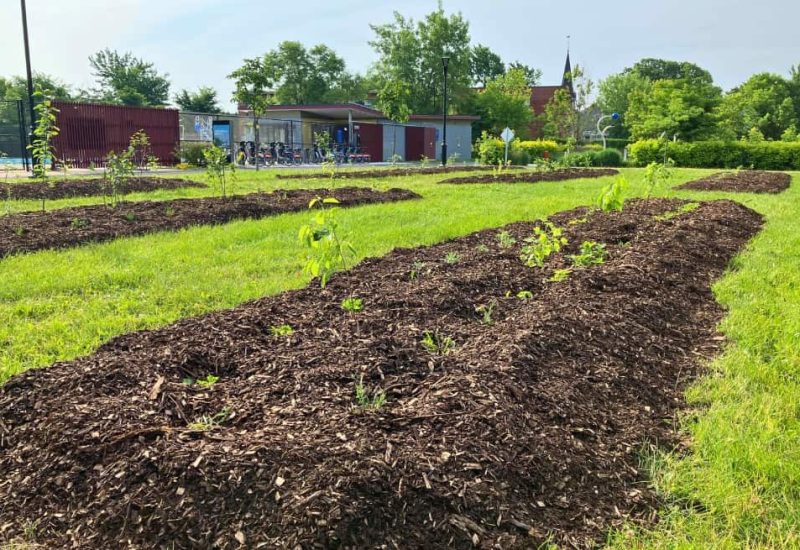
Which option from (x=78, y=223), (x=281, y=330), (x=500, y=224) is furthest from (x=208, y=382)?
(x=500, y=224)

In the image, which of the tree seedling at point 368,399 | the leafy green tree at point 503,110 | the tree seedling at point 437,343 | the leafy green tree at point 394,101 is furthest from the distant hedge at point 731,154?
the tree seedling at point 368,399

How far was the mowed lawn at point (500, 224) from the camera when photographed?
7.52 ft

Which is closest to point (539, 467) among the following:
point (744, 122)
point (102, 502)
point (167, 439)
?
point (167, 439)

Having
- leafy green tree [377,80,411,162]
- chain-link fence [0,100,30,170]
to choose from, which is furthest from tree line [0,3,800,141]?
chain-link fence [0,100,30,170]

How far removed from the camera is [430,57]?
2029 inches

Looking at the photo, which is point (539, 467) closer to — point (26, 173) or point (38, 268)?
point (38, 268)

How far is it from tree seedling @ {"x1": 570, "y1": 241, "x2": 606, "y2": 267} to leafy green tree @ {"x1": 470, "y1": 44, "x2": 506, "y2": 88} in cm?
6884

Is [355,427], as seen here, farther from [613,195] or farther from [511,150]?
[511,150]

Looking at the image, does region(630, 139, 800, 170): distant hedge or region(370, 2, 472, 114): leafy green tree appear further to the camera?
region(370, 2, 472, 114): leafy green tree

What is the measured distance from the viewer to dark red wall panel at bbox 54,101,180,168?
21.4 m

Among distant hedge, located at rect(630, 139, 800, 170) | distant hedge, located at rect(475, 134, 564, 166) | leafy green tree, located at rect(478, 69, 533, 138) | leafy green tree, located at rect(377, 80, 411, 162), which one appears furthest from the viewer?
leafy green tree, located at rect(478, 69, 533, 138)

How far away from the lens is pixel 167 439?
Result: 7.50 ft

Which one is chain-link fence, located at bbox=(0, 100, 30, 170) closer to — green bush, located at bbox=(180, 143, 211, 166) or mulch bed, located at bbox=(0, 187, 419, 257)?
green bush, located at bbox=(180, 143, 211, 166)

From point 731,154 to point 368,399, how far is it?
1208 inches
